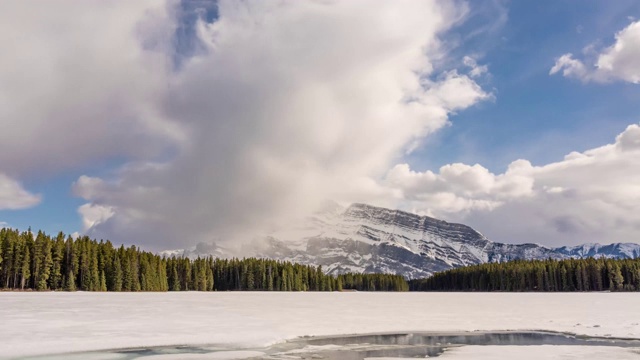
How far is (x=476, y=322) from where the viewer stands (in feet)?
133

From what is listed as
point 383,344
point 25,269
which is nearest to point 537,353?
point 383,344

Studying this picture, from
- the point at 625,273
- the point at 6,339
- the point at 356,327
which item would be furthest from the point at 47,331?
the point at 625,273

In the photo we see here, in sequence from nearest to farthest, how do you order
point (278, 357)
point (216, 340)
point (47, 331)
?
1. point (278, 357)
2. point (216, 340)
3. point (47, 331)

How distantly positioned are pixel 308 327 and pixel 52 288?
11668cm

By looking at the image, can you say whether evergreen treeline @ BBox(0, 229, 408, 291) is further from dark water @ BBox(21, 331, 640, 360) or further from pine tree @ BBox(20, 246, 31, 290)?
dark water @ BBox(21, 331, 640, 360)

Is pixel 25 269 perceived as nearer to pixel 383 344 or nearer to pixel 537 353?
pixel 383 344

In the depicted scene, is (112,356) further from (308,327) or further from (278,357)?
(308,327)

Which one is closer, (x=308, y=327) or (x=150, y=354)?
(x=150, y=354)

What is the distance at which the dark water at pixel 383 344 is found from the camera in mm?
22969

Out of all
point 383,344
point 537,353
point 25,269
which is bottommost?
point 383,344

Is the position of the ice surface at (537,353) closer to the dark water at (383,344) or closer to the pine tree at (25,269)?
the dark water at (383,344)

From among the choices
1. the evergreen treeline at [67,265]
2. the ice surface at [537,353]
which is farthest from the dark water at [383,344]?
the evergreen treeline at [67,265]

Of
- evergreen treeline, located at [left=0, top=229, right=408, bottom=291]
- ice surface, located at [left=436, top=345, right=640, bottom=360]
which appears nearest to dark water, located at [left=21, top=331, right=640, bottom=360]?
ice surface, located at [left=436, top=345, right=640, bottom=360]

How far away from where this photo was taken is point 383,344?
27.4 metres
